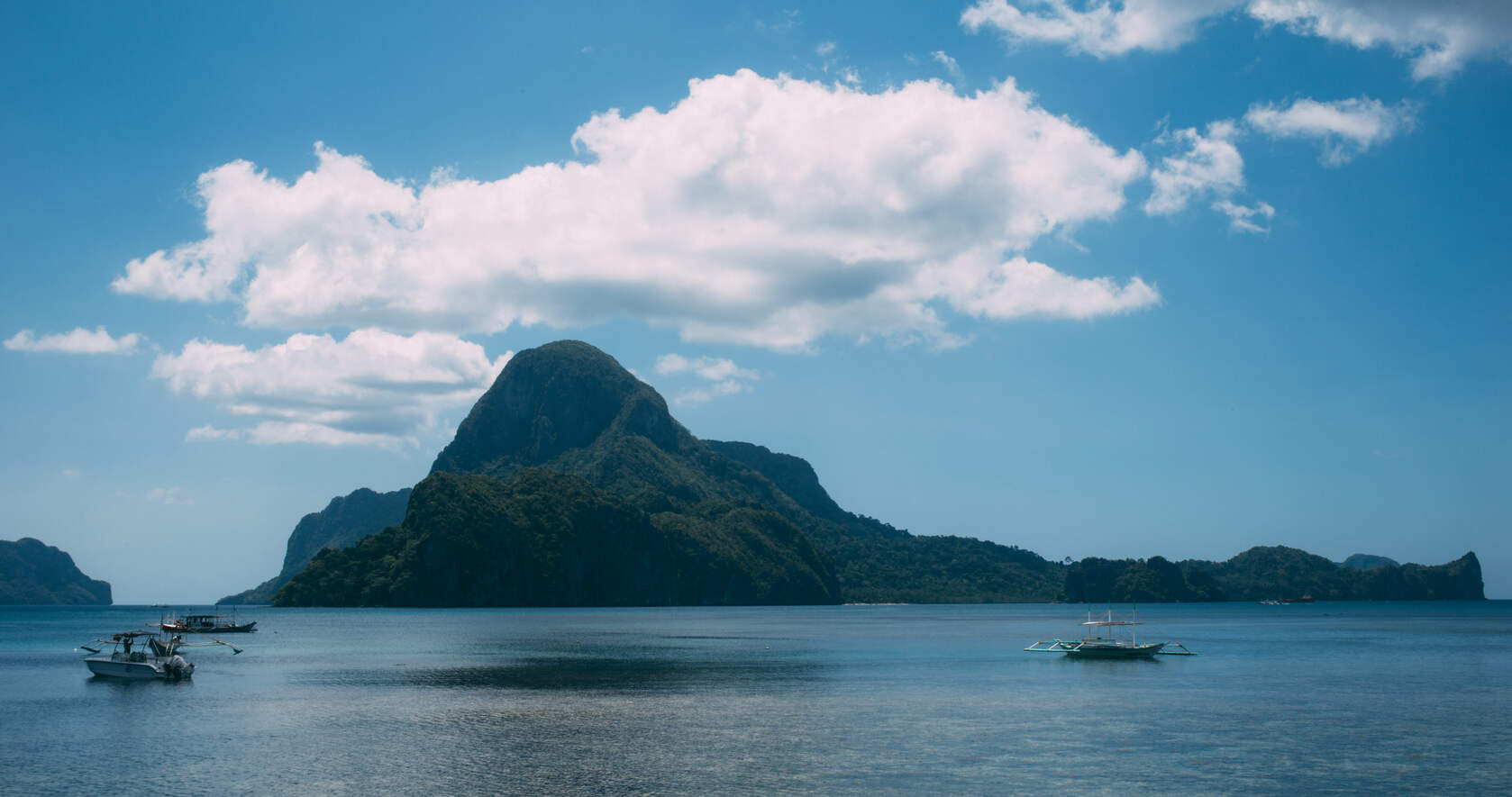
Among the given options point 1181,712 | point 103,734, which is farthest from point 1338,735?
point 103,734

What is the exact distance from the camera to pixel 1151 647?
101250 mm

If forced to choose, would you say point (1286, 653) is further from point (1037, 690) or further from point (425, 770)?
point (425, 770)

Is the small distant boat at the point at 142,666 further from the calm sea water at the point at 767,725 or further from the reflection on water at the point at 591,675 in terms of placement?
the reflection on water at the point at 591,675

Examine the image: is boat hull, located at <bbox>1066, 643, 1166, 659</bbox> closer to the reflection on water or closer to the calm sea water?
the calm sea water

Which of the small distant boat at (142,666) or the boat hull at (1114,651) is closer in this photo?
the small distant boat at (142,666)

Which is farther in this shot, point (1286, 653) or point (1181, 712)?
point (1286, 653)

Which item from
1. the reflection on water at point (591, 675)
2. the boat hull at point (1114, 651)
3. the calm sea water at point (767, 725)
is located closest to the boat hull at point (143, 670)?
the calm sea water at point (767, 725)

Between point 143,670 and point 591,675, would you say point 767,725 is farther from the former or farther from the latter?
point 143,670

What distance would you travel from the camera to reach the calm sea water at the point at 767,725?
1594 inches

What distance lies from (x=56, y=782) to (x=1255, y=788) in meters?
44.9

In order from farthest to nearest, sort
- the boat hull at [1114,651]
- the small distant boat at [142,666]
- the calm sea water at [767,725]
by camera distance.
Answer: the boat hull at [1114,651]
the small distant boat at [142,666]
the calm sea water at [767,725]

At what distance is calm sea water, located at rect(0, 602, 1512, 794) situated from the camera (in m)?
40.5

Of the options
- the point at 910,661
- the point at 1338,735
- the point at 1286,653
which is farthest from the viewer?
the point at 1286,653

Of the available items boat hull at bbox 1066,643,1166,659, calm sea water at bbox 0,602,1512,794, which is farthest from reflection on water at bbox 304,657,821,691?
boat hull at bbox 1066,643,1166,659
